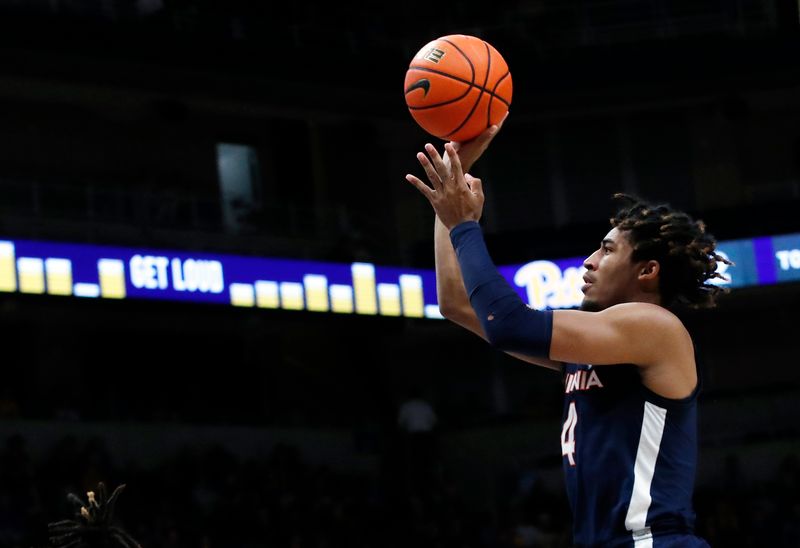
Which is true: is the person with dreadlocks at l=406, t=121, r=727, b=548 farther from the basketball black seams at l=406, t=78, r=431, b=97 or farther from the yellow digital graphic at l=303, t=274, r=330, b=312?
the yellow digital graphic at l=303, t=274, r=330, b=312

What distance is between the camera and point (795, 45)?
24.3m

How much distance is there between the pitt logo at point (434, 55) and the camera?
587 centimetres

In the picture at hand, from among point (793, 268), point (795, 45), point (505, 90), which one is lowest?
point (505, 90)

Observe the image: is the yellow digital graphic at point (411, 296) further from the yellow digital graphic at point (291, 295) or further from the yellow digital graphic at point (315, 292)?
the yellow digital graphic at point (291, 295)

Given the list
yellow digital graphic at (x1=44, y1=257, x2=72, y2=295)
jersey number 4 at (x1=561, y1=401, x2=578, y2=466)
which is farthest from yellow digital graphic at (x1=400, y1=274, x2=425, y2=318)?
jersey number 4 at (x1=561, y1=401, x2=578, y2=466)

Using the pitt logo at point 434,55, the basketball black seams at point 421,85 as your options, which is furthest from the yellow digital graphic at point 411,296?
the basketball black seams at point 421,85

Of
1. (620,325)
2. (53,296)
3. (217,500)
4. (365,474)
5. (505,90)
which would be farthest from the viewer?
(365,474)

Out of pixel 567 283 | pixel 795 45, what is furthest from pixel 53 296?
pixel 795 45

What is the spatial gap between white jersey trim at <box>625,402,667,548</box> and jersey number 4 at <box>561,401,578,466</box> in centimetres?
20

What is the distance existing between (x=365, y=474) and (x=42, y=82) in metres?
7.56

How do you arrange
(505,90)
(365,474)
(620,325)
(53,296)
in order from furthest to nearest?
(365,474)
(53,296)
(505,90)
(620,325)

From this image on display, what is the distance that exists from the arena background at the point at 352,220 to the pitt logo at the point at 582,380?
13.5 m

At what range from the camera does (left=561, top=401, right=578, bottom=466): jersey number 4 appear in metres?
4.47

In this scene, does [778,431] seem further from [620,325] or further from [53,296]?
[620,325]
